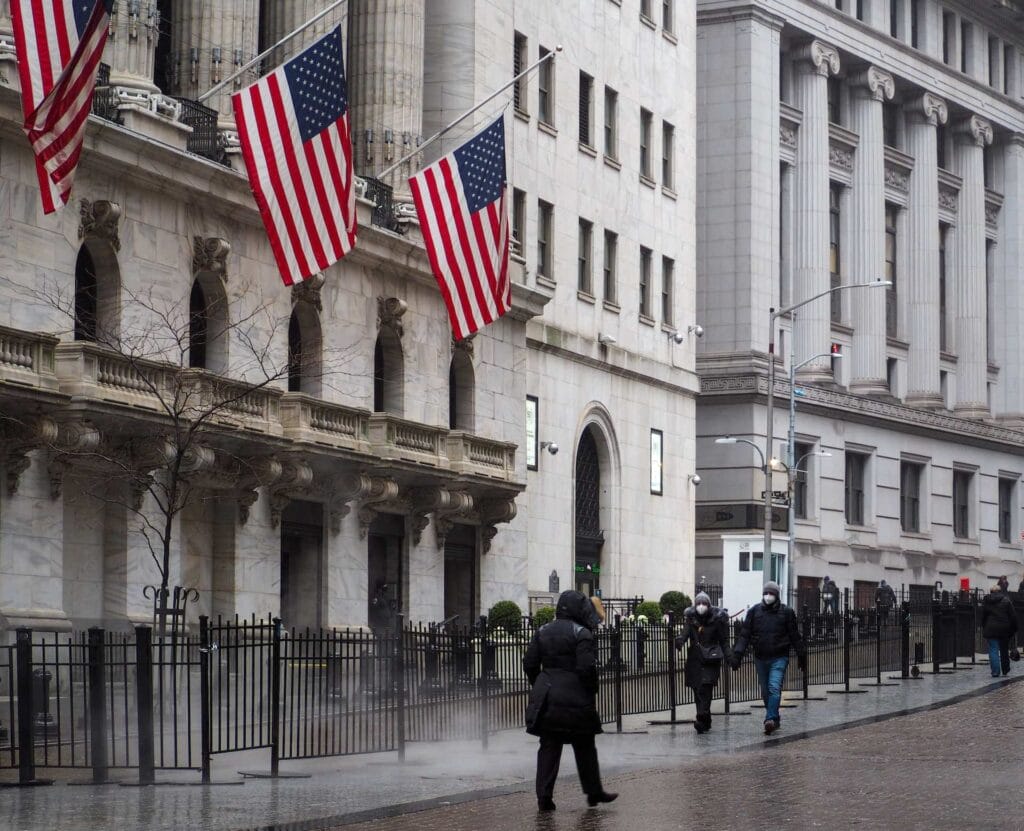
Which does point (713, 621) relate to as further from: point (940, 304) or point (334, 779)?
point (940, 304)

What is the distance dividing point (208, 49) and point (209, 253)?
14.7ft

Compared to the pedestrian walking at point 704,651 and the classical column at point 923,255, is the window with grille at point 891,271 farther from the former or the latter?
the pedestrian walking at point 704,651

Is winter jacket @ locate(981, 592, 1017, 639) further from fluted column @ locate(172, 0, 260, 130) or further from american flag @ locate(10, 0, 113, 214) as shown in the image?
american flag @ locate(10, 0, 113, 214)

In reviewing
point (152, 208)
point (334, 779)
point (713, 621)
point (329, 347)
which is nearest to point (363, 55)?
point (329, 347)

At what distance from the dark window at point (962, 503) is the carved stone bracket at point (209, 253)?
177 feet

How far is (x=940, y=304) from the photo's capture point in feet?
283

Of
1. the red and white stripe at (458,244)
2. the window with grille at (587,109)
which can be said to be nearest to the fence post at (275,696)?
the red and white stripe at (458,244)

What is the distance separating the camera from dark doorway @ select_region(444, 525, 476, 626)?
46.5 metres

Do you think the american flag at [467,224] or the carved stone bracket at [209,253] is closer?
the american flag at [467,224]

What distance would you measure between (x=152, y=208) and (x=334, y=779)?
16.6 metres

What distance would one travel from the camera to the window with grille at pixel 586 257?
54.8m

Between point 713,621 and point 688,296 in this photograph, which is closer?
point 713,621

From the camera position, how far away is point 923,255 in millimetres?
83312

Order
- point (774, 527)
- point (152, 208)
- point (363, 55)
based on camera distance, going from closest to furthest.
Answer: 1. point (152, 208)
2. point (363, 55)
3. point (774, 527)
